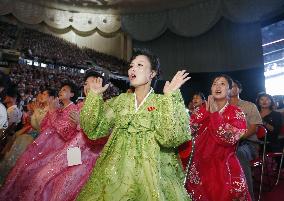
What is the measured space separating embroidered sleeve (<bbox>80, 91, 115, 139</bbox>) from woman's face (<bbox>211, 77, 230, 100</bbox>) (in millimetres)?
1065

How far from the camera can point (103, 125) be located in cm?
214

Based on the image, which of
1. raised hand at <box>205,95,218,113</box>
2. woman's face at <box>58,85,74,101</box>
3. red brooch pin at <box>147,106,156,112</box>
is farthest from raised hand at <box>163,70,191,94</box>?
woman's face at <box>58,85,74,101</box>

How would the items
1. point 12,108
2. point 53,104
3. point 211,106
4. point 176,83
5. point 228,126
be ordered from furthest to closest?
point 53,104 < point 12,108 < point 211,106 < point 228,126 < point 176,83

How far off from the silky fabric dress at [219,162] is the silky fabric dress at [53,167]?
886 millimetres

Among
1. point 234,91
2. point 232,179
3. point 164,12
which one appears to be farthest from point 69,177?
point 164,12

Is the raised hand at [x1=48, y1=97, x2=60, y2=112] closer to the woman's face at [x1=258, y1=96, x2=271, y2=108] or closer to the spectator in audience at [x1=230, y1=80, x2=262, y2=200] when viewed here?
the spectator in audience at [x1=230, y1=80, x2=262, y2=200]

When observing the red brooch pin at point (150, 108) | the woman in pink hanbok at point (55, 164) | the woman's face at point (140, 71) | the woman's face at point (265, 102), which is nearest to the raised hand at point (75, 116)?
the woman in pink hanbok at point (55, 164)

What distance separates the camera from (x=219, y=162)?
258cm

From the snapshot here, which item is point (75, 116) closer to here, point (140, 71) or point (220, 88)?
point (140, 71)

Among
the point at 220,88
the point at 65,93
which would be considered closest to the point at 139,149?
the point at 220,88

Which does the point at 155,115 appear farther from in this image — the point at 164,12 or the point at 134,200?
the point at 164,12

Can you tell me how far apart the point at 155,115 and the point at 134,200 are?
1.65ft

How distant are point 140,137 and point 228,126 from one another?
2.87 ft

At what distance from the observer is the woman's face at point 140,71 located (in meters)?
2.15
